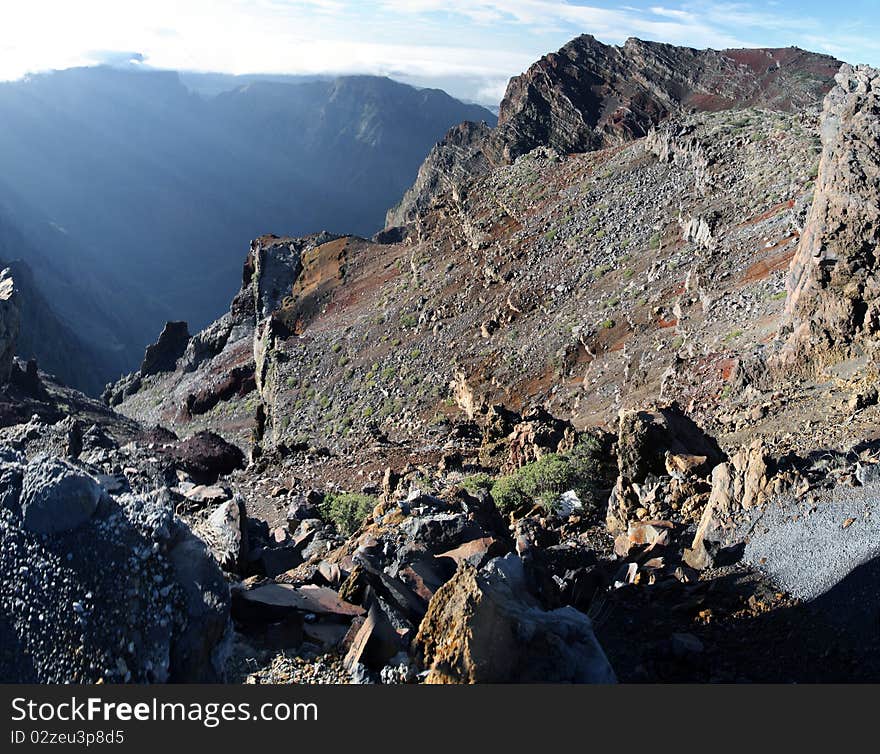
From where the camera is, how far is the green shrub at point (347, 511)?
1167cm

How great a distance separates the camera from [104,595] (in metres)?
4.50

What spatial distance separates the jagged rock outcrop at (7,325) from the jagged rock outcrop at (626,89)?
33464 mm

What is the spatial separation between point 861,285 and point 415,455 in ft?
30.3

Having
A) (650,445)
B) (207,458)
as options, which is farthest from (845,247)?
(207,458)

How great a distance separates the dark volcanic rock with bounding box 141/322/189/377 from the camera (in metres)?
51.1

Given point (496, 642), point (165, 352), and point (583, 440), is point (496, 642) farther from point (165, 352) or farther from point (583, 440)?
point (165, 352)

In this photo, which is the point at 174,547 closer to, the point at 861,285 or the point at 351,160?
the point at 861,285

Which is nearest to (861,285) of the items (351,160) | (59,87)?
(351,160)

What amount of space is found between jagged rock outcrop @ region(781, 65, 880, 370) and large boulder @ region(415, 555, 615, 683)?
8907 millimetres

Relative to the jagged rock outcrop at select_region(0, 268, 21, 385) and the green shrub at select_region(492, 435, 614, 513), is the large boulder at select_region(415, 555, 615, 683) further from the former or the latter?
the jagged rock outcrop at select_region(0, 268, 21, 385)

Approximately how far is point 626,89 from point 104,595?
62966mm

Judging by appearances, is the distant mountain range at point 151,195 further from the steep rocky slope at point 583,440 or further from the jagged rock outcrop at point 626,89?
the steep rocky slope at point 583,440

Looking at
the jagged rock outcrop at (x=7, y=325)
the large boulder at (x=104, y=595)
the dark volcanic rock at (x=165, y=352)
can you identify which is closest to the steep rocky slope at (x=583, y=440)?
the large boulder at (x=104, y=595)

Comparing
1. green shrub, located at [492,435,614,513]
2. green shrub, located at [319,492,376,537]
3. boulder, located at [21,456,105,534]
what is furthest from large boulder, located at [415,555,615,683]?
green shrub, located at [319,492,376,537]
